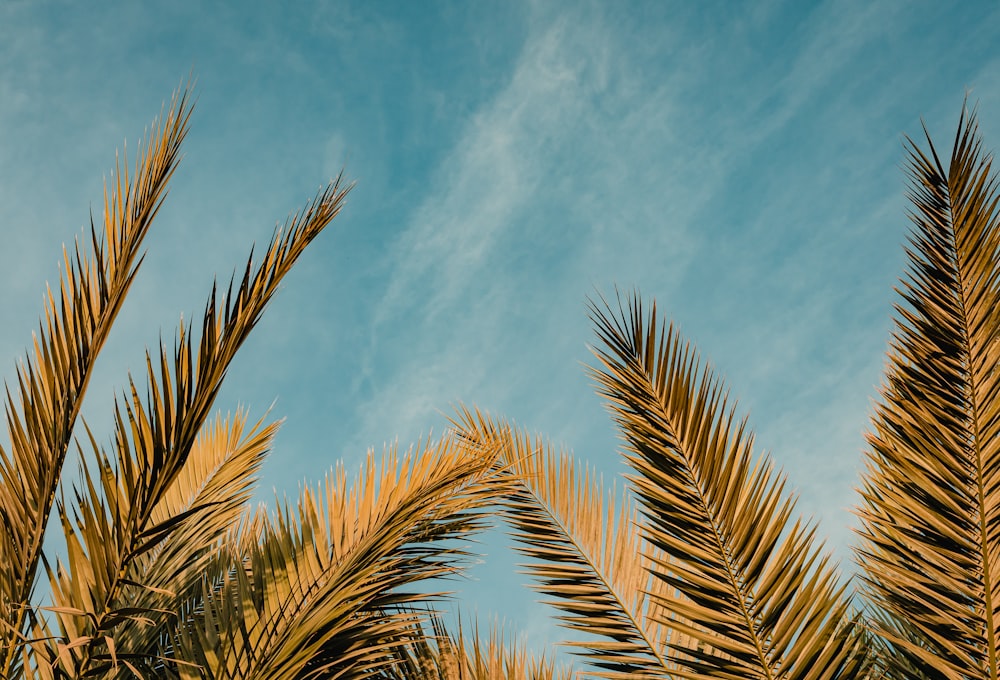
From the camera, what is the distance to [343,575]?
2570 mm

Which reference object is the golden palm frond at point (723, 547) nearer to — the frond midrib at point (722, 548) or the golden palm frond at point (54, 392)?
the frond midrib at point (722, 548)

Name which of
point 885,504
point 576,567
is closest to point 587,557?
point 576,567

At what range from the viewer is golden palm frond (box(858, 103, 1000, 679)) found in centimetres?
258

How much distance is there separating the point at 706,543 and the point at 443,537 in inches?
39.0

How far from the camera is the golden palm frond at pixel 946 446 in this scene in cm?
258

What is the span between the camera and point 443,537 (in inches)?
122

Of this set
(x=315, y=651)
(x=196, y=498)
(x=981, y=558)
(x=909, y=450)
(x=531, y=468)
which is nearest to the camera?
(x=315, y=651)

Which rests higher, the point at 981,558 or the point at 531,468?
the point at 531,468

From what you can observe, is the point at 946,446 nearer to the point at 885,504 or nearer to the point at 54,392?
the point at 885,504

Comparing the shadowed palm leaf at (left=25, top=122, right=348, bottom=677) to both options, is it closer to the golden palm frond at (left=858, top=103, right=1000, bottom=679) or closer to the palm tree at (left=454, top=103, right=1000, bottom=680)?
the palm tree at (left=454, top=103, right=1000, bottom=680)

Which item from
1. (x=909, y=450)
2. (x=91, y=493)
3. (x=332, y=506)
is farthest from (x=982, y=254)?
(x=91, y=493)

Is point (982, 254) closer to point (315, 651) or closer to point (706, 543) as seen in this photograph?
point (706, 543)

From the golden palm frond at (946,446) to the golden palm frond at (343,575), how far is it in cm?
151

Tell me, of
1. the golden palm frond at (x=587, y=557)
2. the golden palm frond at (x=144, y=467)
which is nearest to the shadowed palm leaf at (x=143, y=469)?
the golden palm frond at (x=144, y=467)
